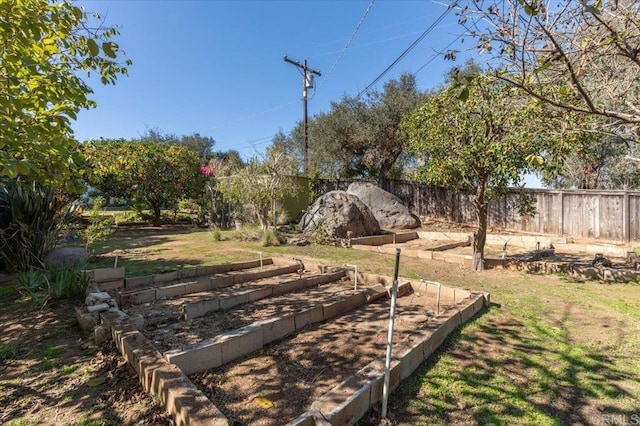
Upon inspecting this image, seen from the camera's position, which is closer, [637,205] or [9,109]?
[9,109]

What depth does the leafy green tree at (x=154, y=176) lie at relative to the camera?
13986mm

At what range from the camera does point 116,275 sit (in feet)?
17.5

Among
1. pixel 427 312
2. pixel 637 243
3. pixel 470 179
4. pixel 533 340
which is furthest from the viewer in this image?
pixel 637 243

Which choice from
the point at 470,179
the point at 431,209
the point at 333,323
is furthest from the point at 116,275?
the point at 431,209

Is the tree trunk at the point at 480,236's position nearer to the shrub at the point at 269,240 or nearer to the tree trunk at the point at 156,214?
the shrub at the point at 269,240

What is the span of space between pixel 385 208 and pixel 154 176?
1034cm

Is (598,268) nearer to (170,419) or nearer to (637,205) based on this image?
(637,205)

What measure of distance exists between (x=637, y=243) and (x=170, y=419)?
1368 centimetres

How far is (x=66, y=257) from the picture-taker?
647 cm

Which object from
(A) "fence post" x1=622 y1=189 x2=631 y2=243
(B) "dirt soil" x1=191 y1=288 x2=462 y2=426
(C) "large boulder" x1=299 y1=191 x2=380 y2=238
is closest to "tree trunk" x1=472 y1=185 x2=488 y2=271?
(B) "dirt soil" x1=191 y1=288 x2=462 y2=426

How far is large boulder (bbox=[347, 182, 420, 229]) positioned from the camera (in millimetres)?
14585

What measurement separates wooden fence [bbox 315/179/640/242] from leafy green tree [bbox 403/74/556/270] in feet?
8.95

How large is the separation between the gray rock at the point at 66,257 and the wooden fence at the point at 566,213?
1023 cm

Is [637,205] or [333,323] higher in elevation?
[637,205]
